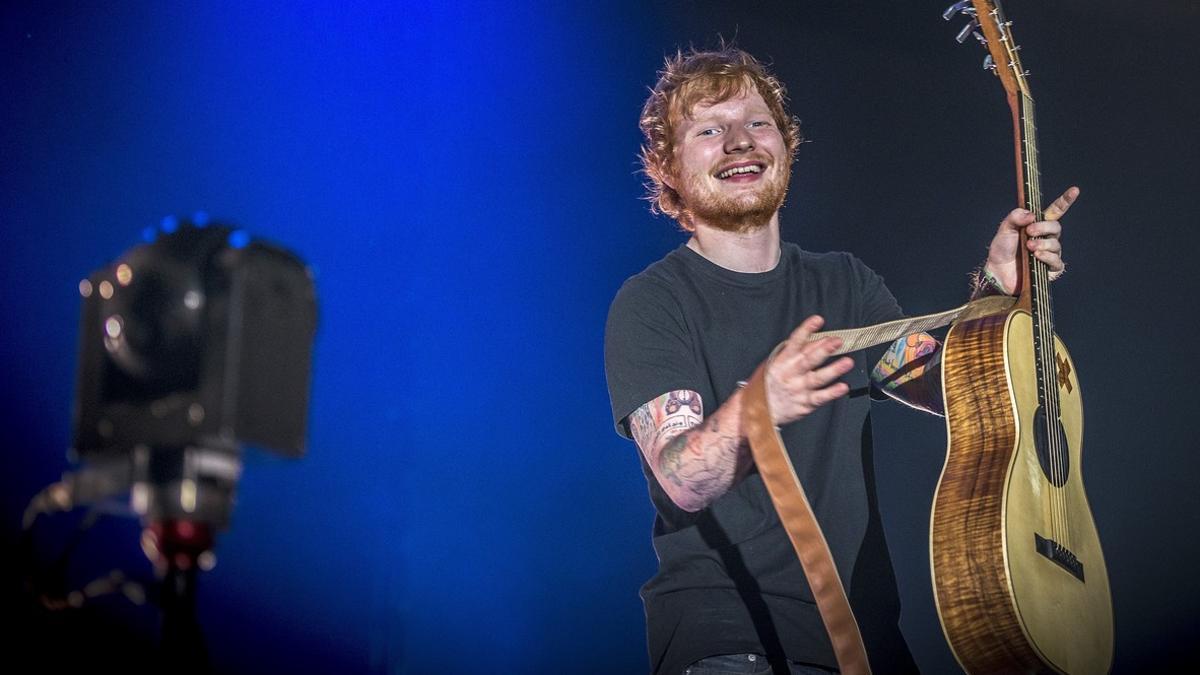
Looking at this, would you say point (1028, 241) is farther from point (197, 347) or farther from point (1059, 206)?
point (197, 347)

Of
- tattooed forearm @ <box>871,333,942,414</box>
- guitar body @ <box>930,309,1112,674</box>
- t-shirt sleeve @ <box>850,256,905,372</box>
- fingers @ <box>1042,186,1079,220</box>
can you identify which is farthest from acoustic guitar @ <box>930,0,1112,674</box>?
t-shirt sleeve @ <box>850,256,905,372</box>

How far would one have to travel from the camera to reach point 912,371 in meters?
2.73

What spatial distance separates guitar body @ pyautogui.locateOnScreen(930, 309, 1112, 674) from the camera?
2074mm

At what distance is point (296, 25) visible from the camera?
3650mm

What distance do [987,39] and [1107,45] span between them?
5.73 feet

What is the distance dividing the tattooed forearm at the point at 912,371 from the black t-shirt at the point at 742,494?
0.21 feet

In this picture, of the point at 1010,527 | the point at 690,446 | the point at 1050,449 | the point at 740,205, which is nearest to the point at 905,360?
the point at 1050,449

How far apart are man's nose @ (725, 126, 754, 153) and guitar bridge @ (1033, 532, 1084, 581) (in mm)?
1310

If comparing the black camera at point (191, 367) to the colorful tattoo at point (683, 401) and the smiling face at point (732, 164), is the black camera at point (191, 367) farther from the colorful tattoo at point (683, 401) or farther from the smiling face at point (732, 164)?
the smiling face at point (732, 164)

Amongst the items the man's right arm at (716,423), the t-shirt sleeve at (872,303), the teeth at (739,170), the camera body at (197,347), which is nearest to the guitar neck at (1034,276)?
the t-shirt sleeve at (872,303)

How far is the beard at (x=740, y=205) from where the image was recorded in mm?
2895

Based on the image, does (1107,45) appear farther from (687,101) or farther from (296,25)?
(296,25)

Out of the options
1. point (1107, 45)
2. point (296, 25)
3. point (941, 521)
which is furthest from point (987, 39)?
point (296, 25)

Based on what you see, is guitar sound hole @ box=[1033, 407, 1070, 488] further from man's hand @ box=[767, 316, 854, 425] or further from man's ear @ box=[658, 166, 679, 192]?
man's ear @ box=[658, 166, 679, 192]
